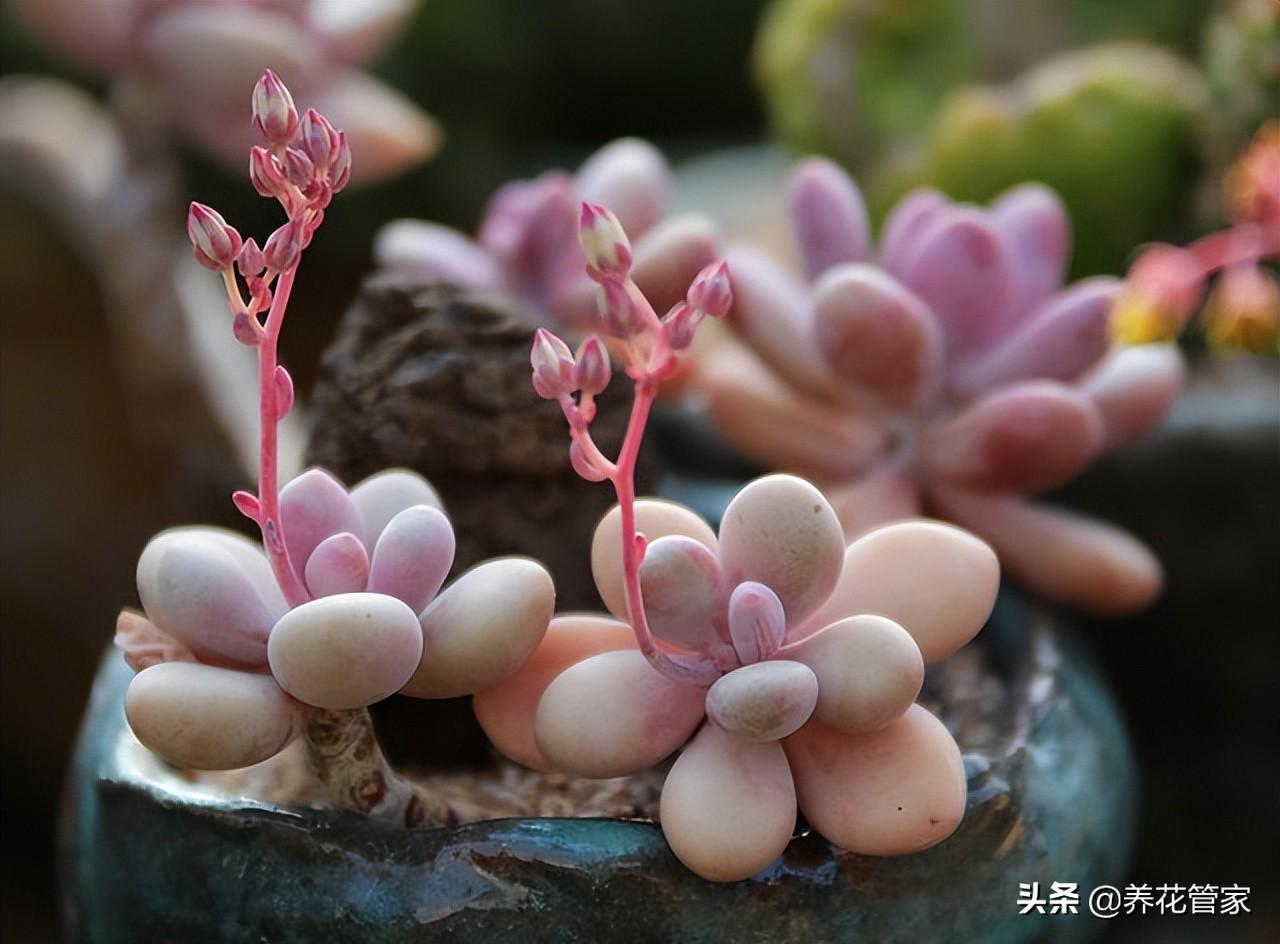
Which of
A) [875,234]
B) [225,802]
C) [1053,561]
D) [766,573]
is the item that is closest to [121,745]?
[225,802]

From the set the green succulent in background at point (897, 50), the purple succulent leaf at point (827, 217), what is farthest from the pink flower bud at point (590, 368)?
the green succulent in background at point (897, 50)

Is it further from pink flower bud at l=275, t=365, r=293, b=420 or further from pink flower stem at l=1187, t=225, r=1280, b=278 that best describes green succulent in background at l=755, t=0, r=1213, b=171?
pink flower bud at l=275, t=365, r=293, b=420

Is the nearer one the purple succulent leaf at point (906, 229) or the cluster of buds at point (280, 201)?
the cluster of buds at point (280, 201)

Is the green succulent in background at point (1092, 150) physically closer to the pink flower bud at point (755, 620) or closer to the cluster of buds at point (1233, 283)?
the cluster of buds at point (1233, 283)

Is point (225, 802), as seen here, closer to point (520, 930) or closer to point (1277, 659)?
point (520, 930)

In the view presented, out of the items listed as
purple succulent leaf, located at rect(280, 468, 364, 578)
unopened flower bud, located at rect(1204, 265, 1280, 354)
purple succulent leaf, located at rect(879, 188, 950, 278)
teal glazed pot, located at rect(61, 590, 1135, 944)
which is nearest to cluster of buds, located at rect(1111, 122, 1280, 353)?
unopened flower bud, located at rect(1204, 265, 1280, 354)

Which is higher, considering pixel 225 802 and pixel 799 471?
pixel 799 471
